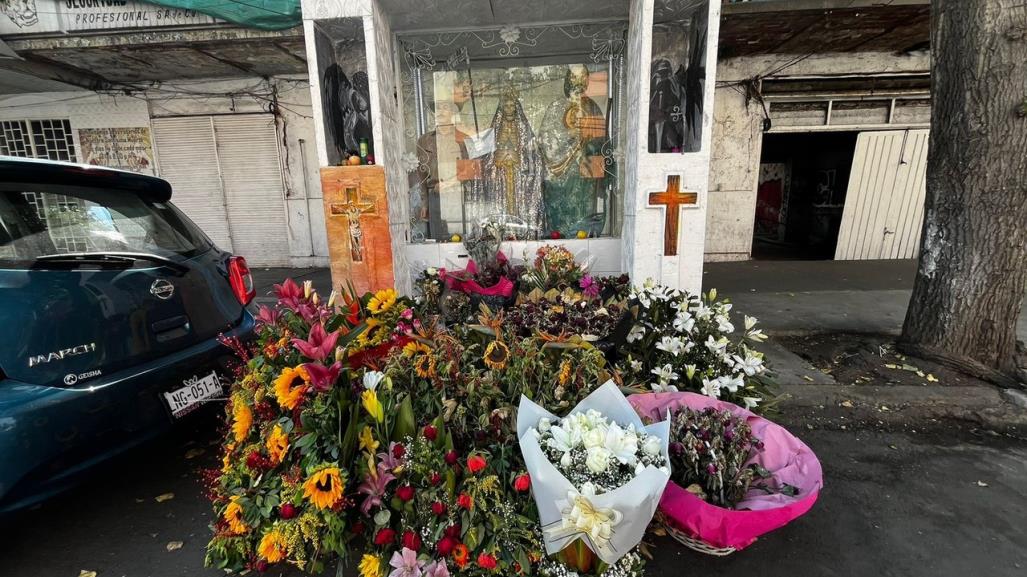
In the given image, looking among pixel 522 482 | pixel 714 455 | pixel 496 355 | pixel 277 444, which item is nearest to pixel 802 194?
pixel 714 455

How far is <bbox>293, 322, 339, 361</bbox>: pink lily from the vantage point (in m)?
1.80

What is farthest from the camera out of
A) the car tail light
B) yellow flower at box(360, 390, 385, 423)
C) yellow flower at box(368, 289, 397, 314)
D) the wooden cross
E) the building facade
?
the building facade

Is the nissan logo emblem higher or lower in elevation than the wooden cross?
lower

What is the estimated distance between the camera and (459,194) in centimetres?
541

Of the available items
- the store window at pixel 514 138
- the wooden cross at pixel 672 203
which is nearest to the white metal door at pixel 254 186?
the store window at pixel 514 138

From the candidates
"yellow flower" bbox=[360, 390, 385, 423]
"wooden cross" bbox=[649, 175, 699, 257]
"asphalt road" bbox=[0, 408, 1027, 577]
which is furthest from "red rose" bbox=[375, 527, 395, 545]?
"wooden cross" bbox=[649, 175, 699, 257]

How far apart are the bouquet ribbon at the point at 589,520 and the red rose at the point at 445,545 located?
410 mm

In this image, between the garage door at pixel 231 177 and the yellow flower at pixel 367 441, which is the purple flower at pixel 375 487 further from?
the garage door at pixel 231 177

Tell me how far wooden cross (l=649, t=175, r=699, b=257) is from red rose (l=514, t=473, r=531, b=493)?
3.03 m

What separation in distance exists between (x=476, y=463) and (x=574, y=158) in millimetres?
4258

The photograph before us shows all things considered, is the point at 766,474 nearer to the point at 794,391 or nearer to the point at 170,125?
the point at 794,391

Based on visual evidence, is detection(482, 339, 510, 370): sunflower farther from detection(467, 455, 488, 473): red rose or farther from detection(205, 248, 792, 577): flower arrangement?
detection(467, 455, 488, 473): red rose

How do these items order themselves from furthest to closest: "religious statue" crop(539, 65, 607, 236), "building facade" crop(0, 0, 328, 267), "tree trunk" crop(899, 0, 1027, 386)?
"building facade" crop(0, 0, 328, 267), "religious statue" crop(539, 65, 607, 236), "tree trunk" crop(899, 0, 1027, 386)

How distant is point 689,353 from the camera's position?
2633mm
